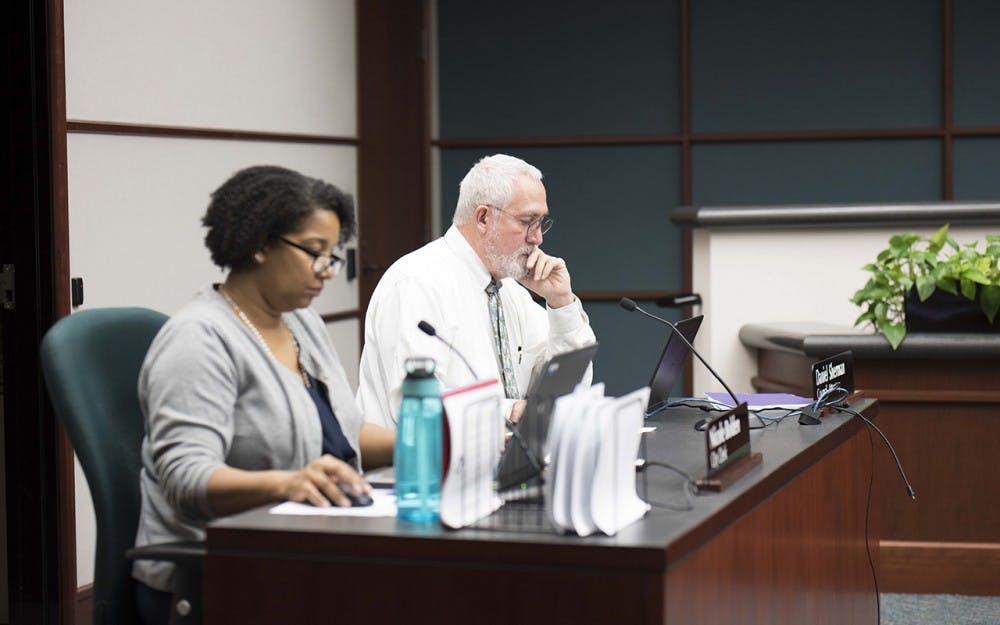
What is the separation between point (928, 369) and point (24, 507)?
243 cm

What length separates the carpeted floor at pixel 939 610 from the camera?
361cm

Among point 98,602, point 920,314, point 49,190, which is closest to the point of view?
point 98,602

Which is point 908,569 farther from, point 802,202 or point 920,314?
point 802,202

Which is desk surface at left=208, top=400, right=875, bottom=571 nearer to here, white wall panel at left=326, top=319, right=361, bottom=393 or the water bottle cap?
the water bottle cap

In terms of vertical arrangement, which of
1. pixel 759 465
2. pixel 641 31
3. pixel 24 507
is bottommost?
pixel 24 507

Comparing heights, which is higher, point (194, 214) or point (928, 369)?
point (194, 214)

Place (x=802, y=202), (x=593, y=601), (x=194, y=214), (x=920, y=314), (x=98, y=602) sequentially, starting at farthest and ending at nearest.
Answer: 1. (x=802, y=202)
2. (x=194, y=214)
3. (x=920, y=314)
4. (x=98, y=602)
5. (x=593, y=601)

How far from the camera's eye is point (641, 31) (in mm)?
6391

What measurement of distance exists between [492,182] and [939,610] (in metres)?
1.74

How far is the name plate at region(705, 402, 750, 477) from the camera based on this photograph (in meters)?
2.11

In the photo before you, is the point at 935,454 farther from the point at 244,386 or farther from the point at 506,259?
the point at 244,386

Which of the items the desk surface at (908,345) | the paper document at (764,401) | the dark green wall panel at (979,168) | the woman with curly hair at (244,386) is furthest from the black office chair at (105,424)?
the dark green wall panel at (979,168)

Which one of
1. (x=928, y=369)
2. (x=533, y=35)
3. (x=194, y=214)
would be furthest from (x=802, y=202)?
(x=194, y=214)

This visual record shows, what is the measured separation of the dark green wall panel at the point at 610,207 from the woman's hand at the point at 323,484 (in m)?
4.53
